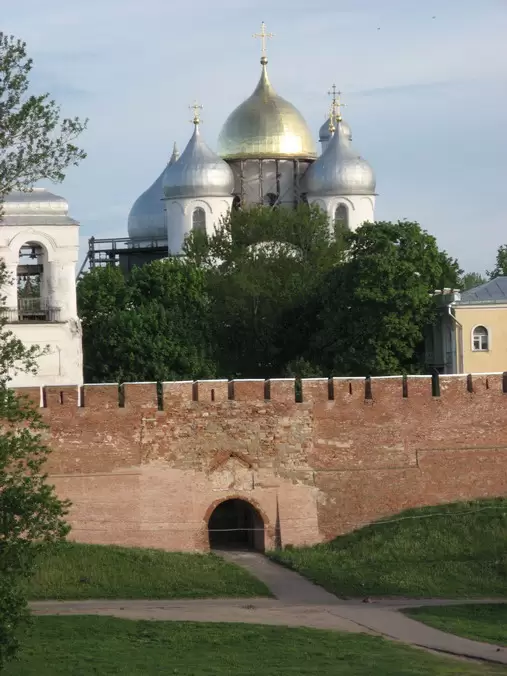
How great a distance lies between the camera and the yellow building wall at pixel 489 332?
124ft

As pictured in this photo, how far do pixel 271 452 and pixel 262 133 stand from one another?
2781cm

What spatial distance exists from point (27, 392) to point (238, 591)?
14.2 feet

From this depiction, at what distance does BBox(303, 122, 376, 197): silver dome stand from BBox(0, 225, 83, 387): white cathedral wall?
20952 millimetres

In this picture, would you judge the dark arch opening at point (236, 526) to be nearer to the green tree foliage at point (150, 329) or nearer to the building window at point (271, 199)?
the green tree foliage at point (150, 329)

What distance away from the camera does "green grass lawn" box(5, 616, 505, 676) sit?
20.3 meters

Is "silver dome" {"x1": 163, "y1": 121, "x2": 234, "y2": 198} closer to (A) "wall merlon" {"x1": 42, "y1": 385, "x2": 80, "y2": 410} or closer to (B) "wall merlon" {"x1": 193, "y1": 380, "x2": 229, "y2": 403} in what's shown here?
(B) "wall merlon" {"x1": 193, "y1": 380, "x2": 229, "y2": 403}

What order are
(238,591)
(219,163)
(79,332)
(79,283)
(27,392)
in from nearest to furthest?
(238,591)
(27,392)
(79,332)
(79,283)
(219,163)

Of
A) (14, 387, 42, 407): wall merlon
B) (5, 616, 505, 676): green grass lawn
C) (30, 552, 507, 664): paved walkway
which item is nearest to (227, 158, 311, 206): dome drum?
(14, 387, 42, 407): wall merlon

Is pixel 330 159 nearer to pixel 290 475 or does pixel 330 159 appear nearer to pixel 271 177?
pixel 271 177

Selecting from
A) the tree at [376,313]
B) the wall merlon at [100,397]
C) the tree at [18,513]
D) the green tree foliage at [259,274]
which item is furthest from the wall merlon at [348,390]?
the green tree foliage at [259,274]

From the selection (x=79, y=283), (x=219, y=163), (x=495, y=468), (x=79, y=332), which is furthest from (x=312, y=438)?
(x=219, y=163)

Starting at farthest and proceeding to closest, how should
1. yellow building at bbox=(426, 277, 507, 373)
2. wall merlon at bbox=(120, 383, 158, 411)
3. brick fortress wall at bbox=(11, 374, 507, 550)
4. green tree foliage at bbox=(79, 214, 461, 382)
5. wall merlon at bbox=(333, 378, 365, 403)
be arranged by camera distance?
1. yellow building at bbox=(426, 277, 507, 373)
2. green tree foliage at bbox=(79, 214, 461, 382)
3. wall merlon at bbox=(333, 378, 365, 403)
4. wall merlon at bbox=(120, 383, 158, 411)
5. brick fortress wall at bbox=(11, 374, 507, 550)

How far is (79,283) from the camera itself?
44344 millimetres

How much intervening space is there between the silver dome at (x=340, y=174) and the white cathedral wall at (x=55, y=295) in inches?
825
